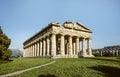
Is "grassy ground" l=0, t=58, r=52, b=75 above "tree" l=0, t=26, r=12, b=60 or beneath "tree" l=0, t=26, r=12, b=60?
beneath

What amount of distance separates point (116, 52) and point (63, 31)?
4357 centimetres

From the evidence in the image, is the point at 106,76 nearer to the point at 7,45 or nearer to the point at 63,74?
the point at 63,74

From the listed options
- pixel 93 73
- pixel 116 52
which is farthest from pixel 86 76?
pixel 116 52

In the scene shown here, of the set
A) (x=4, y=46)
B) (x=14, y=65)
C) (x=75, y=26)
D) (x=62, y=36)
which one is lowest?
(x=14, y=65)

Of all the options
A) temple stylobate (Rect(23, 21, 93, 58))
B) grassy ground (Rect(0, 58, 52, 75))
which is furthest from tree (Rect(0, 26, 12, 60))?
temple stylobate (Rect(23, 21, 93, 58))

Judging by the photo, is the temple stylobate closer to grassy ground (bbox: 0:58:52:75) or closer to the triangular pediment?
the triangular pediment

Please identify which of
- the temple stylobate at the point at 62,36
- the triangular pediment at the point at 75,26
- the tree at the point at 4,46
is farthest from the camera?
the triangular pediment at the point at 75,26

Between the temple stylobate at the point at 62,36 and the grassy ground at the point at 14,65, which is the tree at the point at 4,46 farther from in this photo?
the temple stylobate at the point at 62,36

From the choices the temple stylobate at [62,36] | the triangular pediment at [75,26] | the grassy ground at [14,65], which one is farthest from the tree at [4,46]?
the triangular pediment at [75,26]

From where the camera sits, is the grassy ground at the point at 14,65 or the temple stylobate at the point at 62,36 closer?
the grassy ground at the point at 14,65

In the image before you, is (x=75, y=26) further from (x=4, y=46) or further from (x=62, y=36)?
(x=4, y=46)

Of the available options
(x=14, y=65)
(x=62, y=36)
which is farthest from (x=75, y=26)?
(x=14, y=65)

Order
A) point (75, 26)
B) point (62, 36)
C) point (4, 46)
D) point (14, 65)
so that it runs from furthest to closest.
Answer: point (75, 26)
point (62, 36)
point (4, 46)
point (14, 65)

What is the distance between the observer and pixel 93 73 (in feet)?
62.3
